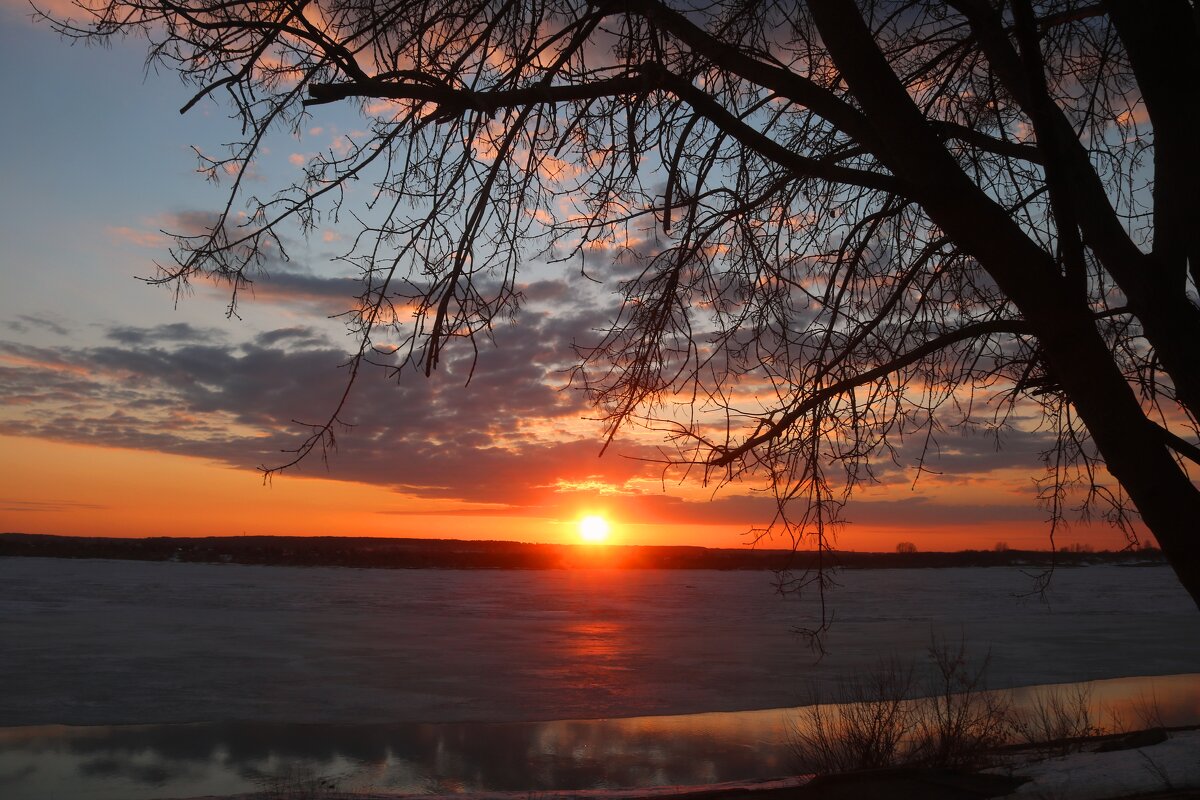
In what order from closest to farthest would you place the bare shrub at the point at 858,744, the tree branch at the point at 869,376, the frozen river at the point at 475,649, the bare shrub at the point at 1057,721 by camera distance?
the tree branch at the point at 869,376, the bare shrub at the point at 858,744, the bare shrub at the point at 1057,721, the frozen river at the point at 475,649

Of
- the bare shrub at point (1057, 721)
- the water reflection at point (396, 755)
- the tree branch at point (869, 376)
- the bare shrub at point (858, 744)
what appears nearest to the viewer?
the tree branch at point (869, 376)

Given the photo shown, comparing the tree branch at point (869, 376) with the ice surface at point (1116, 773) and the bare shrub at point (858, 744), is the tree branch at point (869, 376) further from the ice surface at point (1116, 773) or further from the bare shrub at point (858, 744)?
the bare shrub at point (858, 744)

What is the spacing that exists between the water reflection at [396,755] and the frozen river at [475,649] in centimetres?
62

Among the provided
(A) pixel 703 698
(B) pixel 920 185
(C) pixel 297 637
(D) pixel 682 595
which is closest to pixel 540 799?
(B) pixel 920 185

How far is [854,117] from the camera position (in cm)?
352

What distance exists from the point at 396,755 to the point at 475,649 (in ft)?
28.3

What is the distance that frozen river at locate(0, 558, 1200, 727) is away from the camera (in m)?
12.8

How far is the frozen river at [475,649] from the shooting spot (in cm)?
1280

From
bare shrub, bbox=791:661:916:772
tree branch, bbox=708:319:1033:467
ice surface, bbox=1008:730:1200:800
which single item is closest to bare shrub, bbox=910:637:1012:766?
bare shrub, bbox=791:661:916:772

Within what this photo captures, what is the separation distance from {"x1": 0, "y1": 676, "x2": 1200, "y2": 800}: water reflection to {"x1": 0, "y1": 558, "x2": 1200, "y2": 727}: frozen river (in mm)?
622

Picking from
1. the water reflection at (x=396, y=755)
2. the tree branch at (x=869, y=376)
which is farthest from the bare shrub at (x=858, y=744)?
the tree branch at (x=869, y=376)

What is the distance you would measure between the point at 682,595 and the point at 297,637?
21.0 metres

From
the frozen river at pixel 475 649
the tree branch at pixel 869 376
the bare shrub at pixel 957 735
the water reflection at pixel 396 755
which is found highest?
the tree branch at pixel 869 376

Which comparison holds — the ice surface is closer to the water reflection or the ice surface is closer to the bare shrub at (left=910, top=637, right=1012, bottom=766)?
the bare shrub at (left=910, top=637, right=1012, bottom=766)
